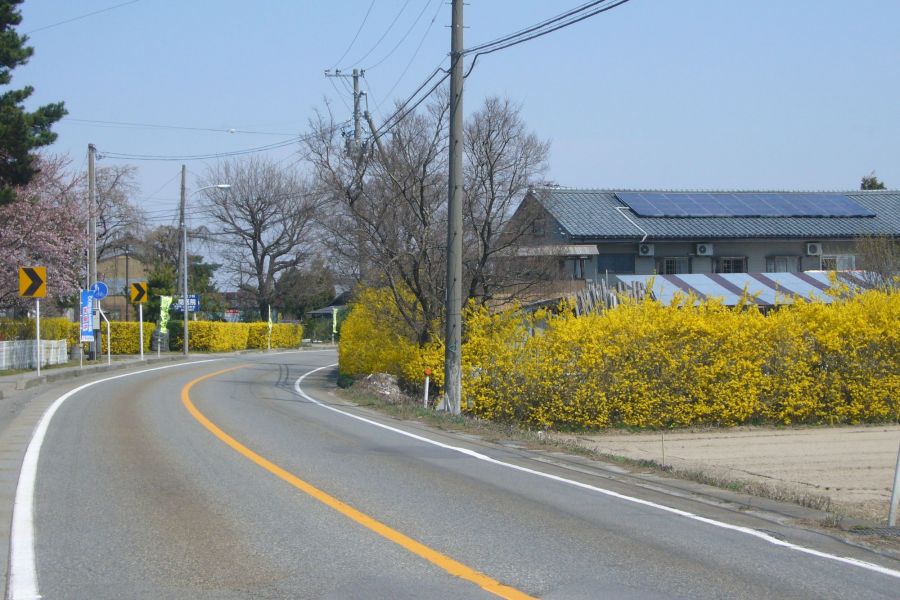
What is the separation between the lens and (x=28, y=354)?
32.4 m

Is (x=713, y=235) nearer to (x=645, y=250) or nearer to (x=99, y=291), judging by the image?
(x=645, y=250)

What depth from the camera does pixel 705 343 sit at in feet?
65.4

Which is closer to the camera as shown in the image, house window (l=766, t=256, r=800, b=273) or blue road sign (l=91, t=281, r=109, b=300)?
blue road sign (l=91, t=281, r=109, b=300)

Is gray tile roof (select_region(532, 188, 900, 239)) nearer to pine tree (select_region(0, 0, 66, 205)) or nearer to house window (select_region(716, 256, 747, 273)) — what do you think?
house window (select_region(716, 256, 747, 273))

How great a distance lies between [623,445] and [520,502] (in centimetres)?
820

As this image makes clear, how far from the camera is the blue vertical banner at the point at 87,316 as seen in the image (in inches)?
1332

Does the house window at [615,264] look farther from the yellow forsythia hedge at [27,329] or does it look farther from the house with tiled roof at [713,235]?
the yellow forsythia hedge at [27,329]

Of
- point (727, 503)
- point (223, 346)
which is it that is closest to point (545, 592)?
point (727, 503)

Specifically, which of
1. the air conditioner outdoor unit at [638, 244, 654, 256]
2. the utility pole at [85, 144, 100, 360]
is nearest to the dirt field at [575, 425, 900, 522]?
the air conditioner outdoor unit at [638, 244, 654, 256]

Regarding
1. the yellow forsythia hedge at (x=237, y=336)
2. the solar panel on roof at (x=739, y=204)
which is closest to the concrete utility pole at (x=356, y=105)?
the solar panel on roof at (x=739, y=204)

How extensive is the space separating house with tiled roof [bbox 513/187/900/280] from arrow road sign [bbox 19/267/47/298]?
61.1ft

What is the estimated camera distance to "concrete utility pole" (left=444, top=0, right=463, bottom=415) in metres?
20.1

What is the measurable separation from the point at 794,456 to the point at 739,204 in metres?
28.1

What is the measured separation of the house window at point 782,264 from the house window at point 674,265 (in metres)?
4.00
